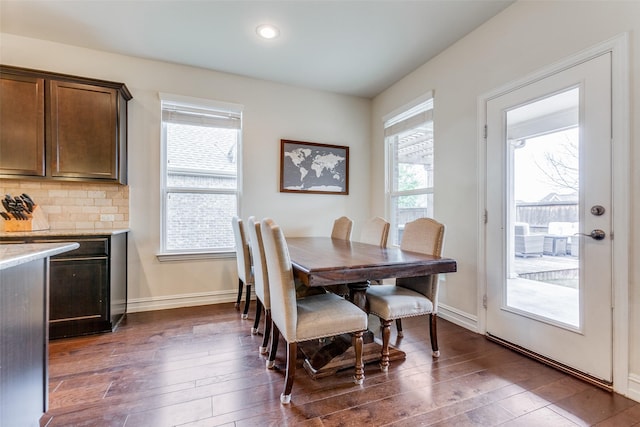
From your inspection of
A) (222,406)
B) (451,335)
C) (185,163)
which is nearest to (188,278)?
(185,163)

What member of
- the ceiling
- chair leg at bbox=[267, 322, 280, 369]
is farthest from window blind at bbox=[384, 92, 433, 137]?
chair leg at bbox=[267, 322, 280, 369]

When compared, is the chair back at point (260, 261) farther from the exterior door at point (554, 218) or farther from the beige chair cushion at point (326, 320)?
the exterior door at point (554, 218)

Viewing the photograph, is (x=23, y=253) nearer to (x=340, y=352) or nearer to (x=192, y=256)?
(x=340, y=352)

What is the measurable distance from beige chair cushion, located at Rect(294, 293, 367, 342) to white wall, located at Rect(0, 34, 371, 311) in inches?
79.7

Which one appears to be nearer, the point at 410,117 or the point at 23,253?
the point at 23,253

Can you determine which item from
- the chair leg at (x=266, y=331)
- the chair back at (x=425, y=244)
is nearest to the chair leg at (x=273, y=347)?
the chair leg at (x=266, y=331)

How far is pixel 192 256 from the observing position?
324 cm

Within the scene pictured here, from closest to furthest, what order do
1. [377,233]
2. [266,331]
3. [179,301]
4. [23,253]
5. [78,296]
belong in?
[23,253], [266,331], [78,296], [377,233], [179,301]

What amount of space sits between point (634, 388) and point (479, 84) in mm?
2353

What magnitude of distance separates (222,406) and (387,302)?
45.0 inches

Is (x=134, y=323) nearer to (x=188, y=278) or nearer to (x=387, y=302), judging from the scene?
(x=188, y=278)

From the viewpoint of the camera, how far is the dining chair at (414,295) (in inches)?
74.7

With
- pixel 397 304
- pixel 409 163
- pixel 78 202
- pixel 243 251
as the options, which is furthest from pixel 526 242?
pixel 78 202

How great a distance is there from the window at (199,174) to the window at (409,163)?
1985mm
